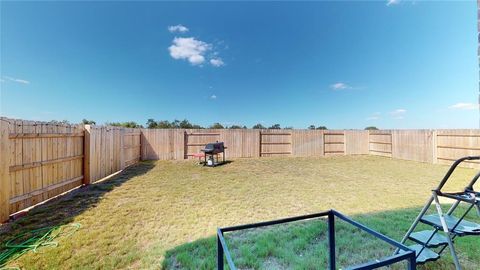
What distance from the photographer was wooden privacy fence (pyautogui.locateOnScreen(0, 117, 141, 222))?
10.4 ft

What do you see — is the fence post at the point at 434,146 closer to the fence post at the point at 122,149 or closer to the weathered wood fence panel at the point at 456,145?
the weathered wood fence panel at the point at 456,145

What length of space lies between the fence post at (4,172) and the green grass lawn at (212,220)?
0.81 feet

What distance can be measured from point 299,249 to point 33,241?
3.29 m

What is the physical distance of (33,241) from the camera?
98.7 inches

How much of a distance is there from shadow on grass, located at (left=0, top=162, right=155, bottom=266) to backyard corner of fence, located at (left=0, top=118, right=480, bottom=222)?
0.73 feet

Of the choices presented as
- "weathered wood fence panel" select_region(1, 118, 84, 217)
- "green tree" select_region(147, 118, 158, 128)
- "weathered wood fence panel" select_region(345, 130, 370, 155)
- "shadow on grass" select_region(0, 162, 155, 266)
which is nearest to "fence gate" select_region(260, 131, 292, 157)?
"weathered wood fence panel" select_region(345, 130, 370, 155)

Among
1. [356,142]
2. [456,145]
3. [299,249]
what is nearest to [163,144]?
[299,249]

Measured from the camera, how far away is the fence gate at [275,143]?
11492mm

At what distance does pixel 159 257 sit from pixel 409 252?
7.41 ft

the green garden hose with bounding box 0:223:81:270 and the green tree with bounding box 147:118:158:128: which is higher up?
the green tree with bounding box 147:118:158:128

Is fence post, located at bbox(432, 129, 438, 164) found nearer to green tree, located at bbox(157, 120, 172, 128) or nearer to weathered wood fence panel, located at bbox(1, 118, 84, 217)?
weathered wood fence panel, located at bbox(1, 118, 84, 217)

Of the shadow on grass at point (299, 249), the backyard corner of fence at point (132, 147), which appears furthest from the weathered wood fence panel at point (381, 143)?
the shadow on grass at point (299, 249)

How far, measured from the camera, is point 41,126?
155 inches

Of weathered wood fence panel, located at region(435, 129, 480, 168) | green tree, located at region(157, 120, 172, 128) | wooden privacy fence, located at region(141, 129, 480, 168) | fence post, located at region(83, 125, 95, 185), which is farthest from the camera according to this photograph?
green tree, located at region(157, 120, 172, 128)
